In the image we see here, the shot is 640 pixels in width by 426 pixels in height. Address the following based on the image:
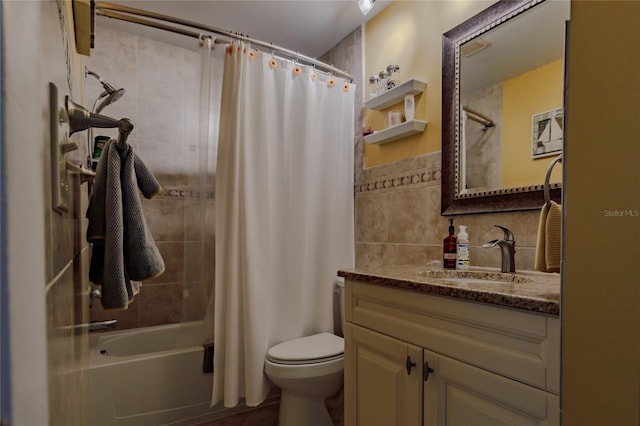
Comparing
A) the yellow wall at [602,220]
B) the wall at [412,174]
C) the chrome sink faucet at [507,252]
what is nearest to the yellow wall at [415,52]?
the wall at [412,174]

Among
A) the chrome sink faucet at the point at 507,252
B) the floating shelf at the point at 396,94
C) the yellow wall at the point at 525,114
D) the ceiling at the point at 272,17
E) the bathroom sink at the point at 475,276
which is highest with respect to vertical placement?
the ceiling at the point at 272,17

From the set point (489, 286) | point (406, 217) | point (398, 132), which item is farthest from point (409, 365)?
point (398, 132)

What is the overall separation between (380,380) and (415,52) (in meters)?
1.70

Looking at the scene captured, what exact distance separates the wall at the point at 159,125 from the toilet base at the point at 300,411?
1.09 m

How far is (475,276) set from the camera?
1410 mm

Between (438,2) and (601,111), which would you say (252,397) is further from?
(438,2)

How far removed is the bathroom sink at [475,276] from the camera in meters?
1.28

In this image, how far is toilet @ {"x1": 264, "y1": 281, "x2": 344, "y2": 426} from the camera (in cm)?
160

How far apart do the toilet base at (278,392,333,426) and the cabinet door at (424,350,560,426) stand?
828 millimetres

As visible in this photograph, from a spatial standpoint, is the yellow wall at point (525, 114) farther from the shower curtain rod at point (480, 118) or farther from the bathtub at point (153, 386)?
the bathtub at point (153, 386)

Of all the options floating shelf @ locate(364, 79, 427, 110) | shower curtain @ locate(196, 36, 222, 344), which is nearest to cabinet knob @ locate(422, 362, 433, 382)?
shower curtain @ locate(196, 36, 222, 344)

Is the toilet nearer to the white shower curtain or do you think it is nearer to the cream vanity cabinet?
the white shower curtain

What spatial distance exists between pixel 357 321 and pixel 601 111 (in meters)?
1.06

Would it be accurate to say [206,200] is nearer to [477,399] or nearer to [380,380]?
[380,380]
